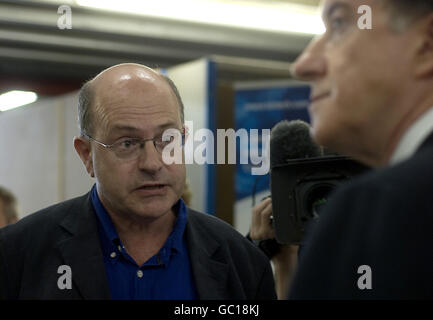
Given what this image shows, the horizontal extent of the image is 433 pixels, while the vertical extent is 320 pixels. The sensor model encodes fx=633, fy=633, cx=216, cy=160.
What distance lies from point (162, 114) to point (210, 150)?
2.36ft

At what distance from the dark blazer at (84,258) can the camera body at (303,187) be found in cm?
9

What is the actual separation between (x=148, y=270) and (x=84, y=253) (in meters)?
0.13

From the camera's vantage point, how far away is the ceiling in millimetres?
4973

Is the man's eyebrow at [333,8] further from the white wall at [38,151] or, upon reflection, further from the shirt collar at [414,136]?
the white wall at [38,151]

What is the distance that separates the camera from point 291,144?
4.77ft

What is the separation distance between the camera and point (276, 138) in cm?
145

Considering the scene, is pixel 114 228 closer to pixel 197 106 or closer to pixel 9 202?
pixel 197 106

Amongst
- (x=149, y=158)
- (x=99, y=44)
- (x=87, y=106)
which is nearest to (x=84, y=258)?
(x=149, y=158)

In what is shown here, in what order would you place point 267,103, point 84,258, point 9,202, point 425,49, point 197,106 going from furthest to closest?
point 267,103, point 9,202, point 197,106, point 84,258, point 425,49

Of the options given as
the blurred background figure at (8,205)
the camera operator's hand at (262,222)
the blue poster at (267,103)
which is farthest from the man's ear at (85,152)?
the blue poster at (267,103)

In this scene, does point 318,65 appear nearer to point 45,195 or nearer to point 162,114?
point 162,114

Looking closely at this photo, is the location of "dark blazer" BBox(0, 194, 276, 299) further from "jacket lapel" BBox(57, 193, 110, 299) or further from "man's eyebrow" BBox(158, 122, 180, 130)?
"man's eyebrow" BBox(158, 122, 180, 130)

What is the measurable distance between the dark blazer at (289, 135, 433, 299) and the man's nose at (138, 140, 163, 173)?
0.67 m

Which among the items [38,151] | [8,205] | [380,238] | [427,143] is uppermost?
[38,151]
